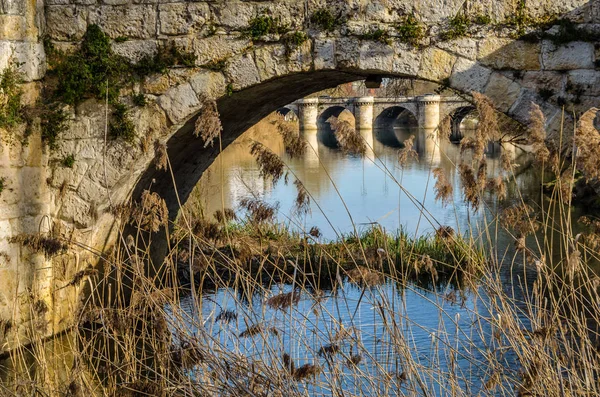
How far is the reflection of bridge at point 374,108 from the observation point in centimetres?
3397

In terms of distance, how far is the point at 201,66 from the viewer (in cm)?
561

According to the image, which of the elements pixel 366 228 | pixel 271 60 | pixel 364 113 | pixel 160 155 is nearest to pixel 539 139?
pixel 160 155

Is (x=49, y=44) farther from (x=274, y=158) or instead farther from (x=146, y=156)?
(x=274, y=158)

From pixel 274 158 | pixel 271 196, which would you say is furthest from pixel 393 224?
pixel 274 158

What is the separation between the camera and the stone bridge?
5.19 meters

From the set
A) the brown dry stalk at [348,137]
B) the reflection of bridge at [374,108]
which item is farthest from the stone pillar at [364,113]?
the brown dry stalk at [348,137]

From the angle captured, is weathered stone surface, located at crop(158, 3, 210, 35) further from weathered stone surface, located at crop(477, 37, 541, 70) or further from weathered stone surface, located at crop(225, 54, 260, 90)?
weathered stone surface, located at crop(477, 37, 541, 70)

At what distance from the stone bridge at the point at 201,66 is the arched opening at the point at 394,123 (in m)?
28.9

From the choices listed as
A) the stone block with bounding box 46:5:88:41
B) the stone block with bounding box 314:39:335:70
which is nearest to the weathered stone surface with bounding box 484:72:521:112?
the stone block with bounding box 314:39:335:70

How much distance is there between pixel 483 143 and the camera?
3.12 m

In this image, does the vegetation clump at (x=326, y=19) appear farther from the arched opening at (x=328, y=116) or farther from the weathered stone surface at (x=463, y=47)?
the arched opening at (x=328, y=116)

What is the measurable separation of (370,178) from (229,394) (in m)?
14.1

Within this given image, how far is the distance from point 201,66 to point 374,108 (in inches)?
1259

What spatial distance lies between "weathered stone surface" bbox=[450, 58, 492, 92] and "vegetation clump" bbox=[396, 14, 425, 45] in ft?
0.93
